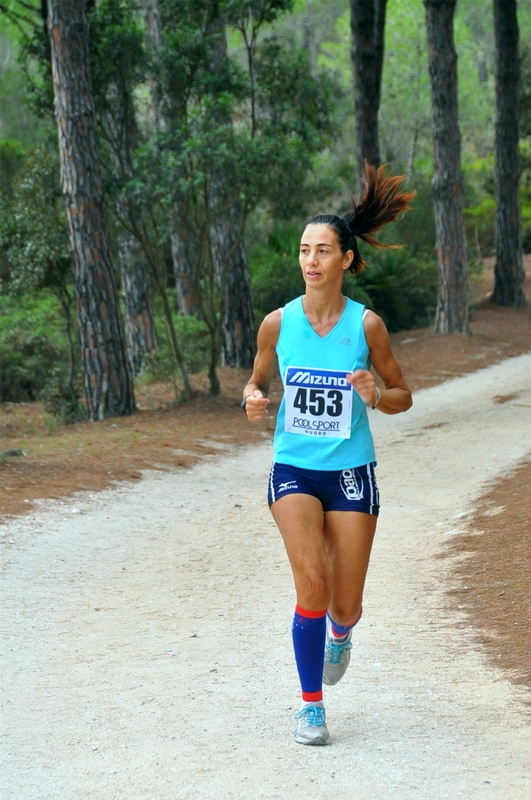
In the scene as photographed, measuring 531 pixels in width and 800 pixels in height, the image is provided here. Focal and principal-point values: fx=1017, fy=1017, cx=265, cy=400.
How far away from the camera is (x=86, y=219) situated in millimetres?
13828

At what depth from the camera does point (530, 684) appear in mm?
4836

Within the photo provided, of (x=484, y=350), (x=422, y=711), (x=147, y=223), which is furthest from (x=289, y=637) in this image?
(x=484, y=350)

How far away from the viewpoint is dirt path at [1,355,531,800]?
3.82m

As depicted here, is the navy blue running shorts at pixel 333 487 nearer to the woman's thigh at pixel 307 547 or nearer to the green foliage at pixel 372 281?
the woman's thigh at pixel 307 547

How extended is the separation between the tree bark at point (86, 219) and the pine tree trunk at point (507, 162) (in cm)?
1372

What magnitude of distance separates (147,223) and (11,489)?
20.9ft

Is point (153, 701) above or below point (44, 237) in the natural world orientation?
below

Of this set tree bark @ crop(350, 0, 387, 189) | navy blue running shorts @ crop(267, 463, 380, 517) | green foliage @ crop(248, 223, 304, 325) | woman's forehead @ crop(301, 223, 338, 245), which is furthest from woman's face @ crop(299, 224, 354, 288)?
tree bark @ crop(350, 0, 387, 189)

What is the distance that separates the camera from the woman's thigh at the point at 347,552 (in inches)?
163

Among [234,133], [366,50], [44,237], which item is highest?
[366,50]

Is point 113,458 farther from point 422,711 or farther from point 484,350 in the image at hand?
point 484,350

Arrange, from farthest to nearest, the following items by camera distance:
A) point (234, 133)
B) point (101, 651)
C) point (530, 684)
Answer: point (234, 133), point (101, 651), point (530, 684)

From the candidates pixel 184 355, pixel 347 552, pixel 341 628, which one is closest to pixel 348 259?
pixel 347 552

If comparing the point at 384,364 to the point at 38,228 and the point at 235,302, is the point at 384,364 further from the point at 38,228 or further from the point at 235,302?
the point at 235,302
